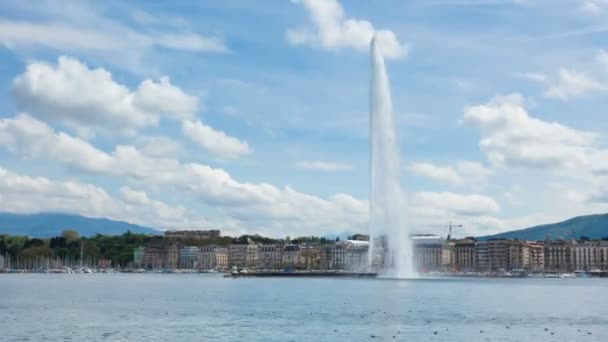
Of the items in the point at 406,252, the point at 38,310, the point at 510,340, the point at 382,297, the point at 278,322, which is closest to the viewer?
the point at 510,340

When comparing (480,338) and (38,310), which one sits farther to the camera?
(38,310)

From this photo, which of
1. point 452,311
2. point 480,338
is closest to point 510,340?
point 480,338

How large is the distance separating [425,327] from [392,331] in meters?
2.86

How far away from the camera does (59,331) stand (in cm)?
4266

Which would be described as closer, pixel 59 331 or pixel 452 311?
pixel 59 331

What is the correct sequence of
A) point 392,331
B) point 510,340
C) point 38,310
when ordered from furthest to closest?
point 38,310
point 392,331
point 510,340

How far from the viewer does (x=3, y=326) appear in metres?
44.7

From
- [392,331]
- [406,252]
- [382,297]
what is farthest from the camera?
[406,252]

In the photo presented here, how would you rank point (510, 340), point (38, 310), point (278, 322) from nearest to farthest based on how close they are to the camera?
1. point (510, 340)
2. point (278, 322)
3. point (38, 310)

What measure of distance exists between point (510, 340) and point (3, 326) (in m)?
22.7

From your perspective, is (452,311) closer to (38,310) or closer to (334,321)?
(334,321)

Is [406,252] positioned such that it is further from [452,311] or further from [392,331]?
[392,331]

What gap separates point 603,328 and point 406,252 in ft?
212

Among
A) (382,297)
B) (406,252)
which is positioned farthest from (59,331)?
(406,252)
